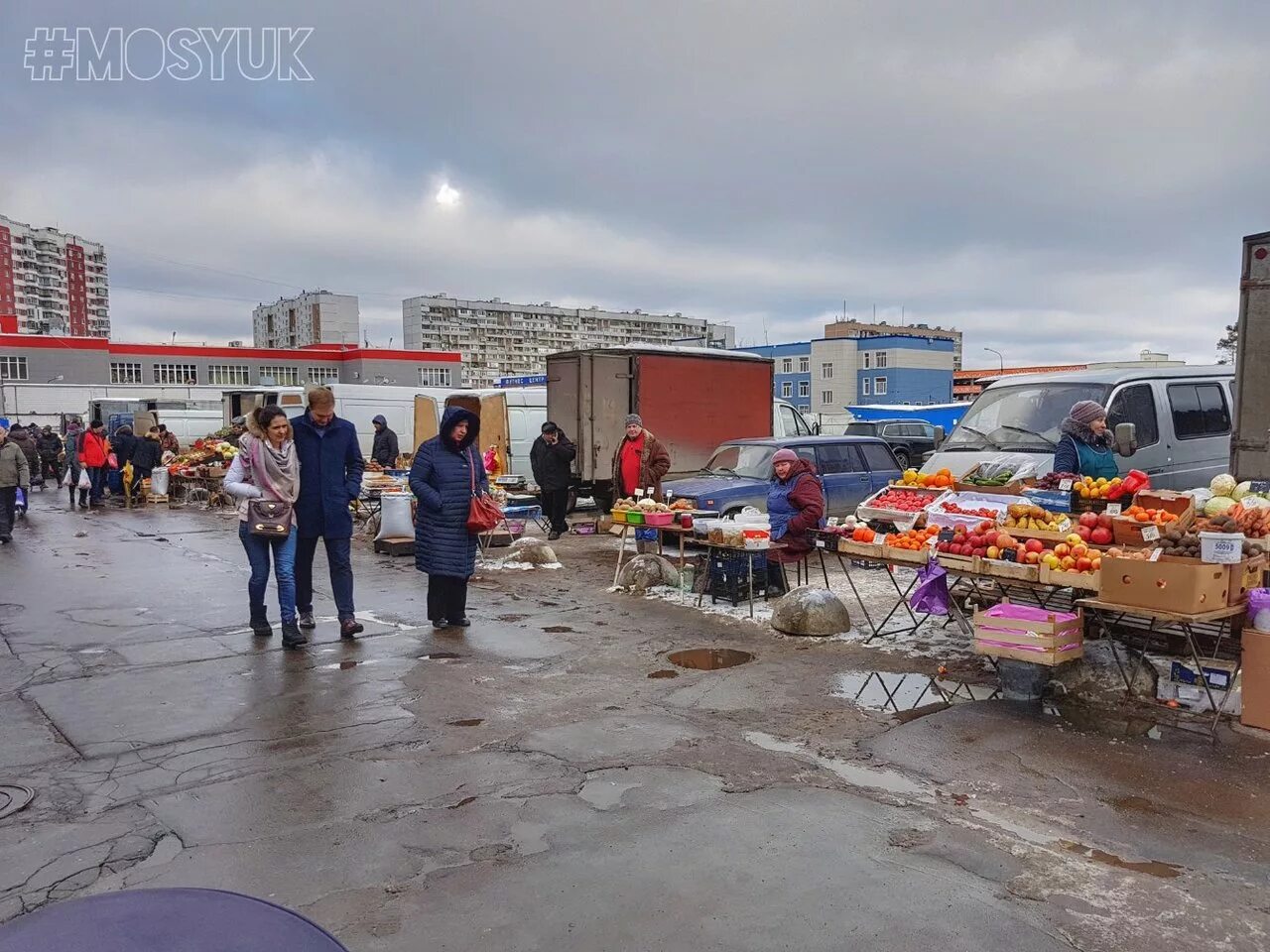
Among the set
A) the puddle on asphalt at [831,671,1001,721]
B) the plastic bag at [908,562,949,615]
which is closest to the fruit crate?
the plastic bag at [908,562,949,615]

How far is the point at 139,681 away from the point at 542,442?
347 inches

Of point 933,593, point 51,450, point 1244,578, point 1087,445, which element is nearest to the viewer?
point 1244,578

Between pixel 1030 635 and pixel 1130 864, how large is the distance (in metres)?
2.20

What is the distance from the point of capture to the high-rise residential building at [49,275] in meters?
109

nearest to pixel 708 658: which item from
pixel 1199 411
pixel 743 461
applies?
pixel 743 461

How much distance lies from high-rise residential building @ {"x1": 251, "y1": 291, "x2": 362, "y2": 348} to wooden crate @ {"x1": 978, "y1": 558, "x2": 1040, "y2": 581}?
86.6m

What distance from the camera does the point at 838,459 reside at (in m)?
13.4

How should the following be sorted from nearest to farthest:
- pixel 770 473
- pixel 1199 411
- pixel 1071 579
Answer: pixel 1071 579 < pixel 1199 411 < pixel 770 473

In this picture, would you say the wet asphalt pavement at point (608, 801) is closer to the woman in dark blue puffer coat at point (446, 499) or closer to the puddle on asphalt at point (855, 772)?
the puddle on asphalt at point (855, 772)

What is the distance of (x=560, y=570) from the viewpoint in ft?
39.1

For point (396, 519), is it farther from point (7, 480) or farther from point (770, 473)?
point (7, 480)

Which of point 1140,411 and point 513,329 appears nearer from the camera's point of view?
point 1140,411

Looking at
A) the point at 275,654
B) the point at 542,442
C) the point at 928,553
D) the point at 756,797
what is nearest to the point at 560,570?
the point at 542,442

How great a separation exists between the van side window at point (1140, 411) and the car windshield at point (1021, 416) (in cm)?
21
